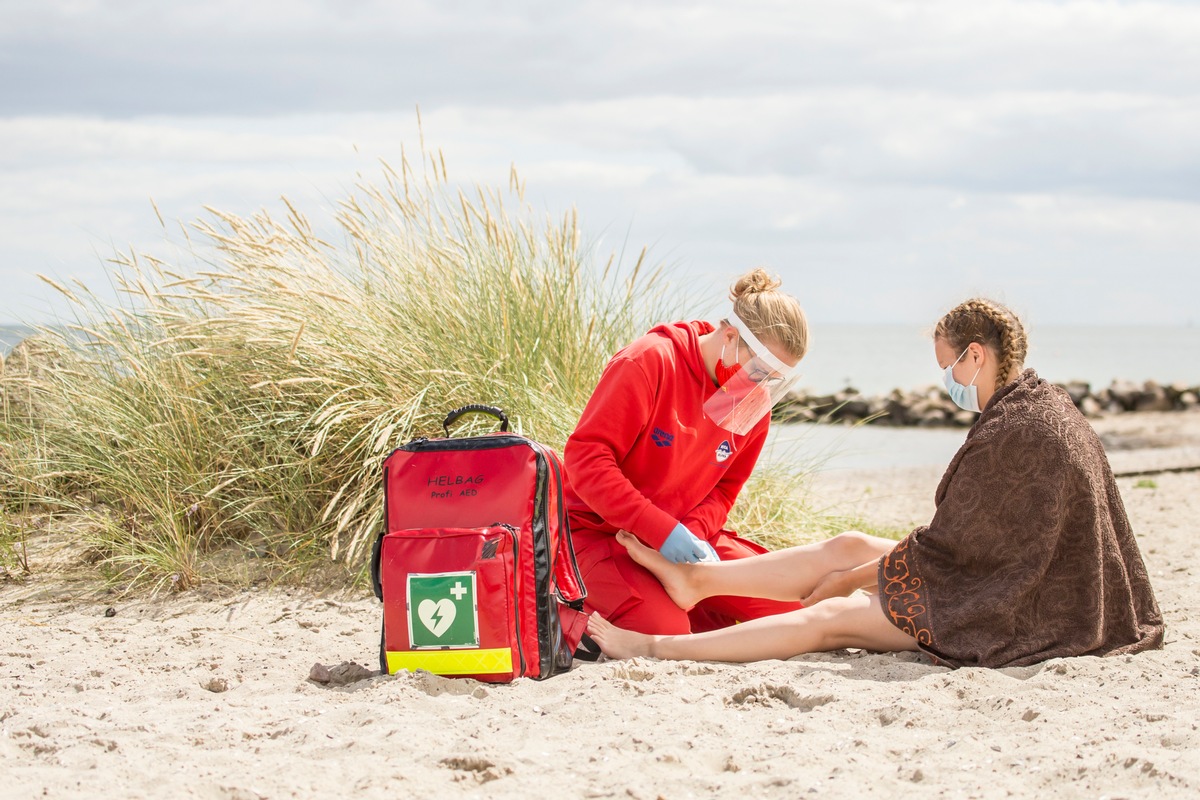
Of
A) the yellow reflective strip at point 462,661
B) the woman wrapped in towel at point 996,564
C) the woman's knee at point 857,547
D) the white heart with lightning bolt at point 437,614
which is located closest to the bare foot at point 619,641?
the woman wrapped in towel at point 996,564


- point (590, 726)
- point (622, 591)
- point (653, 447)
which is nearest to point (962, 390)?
point (653, 447)

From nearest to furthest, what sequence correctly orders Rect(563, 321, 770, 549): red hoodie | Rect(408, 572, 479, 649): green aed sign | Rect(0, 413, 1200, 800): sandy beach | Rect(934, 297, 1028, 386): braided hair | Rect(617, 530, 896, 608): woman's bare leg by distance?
Rect(0, 413, 1200, 800): sandy beach → Rect(408, 572, 479, 649): green aed sign → Rect(934, 297, 1028, 386): braided hair → Rect(563, 321, 770, 549): red hoodie → Rect(617, 530, 896, 608): woman's bare leg

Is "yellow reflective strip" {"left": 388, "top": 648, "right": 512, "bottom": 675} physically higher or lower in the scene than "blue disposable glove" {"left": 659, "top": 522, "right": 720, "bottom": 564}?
lower

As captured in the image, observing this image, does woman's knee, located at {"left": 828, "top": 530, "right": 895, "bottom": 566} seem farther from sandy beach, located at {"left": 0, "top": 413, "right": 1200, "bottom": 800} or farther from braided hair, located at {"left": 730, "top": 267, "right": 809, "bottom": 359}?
braided hair, located at {"left": 730, "top": 267, "right": 809, "bottom": 359}

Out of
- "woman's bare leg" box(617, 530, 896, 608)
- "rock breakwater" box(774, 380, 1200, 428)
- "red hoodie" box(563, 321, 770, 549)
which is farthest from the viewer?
"rock breakwater" box(774, 380, 1200, 428)

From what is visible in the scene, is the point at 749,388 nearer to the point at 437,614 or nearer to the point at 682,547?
the point at 682,547

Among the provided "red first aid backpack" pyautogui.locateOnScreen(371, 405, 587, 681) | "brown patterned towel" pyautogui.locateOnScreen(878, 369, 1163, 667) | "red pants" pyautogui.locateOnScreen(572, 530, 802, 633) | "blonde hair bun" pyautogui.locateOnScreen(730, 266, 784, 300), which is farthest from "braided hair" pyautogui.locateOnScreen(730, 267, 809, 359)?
"red pants" pyautogui.locateOnScreen(572, 530, 802, 633)

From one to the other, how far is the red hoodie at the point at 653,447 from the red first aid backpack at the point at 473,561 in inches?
7.2

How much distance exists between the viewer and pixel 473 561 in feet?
9.73

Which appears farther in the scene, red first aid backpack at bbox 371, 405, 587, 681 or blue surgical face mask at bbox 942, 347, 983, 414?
blue surgical face mask at bbox 942, 347, 983, 414

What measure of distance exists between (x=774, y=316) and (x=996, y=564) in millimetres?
980

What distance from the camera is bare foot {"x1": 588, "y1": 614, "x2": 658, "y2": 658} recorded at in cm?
328

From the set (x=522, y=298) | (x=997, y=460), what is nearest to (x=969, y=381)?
(x=997, y=460)

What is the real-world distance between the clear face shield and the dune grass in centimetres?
129
